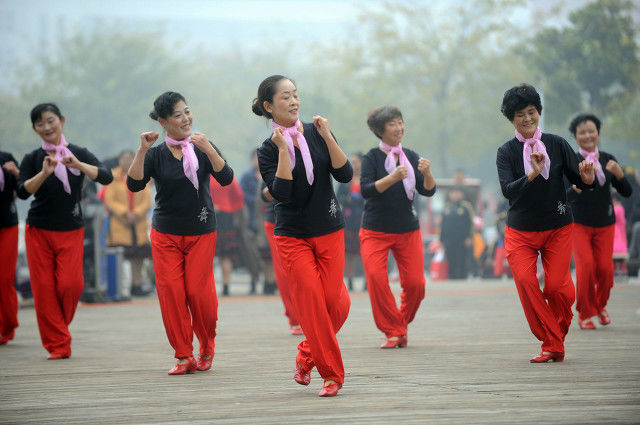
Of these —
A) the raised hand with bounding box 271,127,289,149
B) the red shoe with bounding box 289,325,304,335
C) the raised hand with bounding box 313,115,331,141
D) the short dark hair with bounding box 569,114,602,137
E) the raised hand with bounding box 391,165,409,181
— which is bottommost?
the red shoe with bounding box 289,325,304,335

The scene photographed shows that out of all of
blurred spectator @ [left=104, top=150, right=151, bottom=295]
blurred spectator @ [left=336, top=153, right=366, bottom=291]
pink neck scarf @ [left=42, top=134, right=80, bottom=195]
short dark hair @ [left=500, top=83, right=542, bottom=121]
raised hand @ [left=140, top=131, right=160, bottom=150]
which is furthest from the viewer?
blurred spectator @ [left=336, top=153, right=366, bottom=291]

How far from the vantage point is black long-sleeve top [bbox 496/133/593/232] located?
785 centimetres

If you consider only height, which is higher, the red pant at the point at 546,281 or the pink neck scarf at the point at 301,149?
the pink neck scarf at the point at 301,149

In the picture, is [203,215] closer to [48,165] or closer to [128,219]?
[48,165]

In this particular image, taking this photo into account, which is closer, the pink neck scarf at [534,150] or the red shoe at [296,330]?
the pink neck scarf at [534,150]

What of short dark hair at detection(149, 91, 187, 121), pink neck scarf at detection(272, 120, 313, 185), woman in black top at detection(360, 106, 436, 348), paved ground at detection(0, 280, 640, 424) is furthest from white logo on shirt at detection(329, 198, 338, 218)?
woman in black top at detection(360, 106, 436, 348)

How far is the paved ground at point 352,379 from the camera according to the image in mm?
5781

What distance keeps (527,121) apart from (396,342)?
2.42 metres

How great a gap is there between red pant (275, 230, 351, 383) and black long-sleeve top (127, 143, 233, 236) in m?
1.26

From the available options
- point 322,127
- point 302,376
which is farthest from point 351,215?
point 322,127

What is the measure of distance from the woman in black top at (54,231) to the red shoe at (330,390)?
3301 mm

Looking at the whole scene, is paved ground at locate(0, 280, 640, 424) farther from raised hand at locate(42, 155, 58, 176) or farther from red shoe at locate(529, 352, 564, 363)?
raised hand at locate(42, 155, 58, 176)

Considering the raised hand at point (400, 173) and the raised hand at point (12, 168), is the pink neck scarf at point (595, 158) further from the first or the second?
the raised hand at point (12, 168)

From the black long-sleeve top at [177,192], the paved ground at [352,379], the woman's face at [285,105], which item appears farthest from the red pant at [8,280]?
the woman's face at [285,105]
